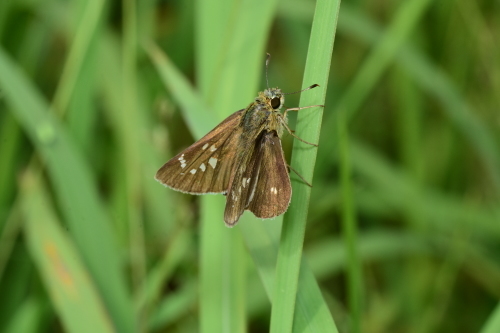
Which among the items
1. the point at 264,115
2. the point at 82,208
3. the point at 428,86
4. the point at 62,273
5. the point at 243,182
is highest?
the point at 428,86

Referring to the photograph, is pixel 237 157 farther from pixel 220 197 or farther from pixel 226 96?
pixel 226 96

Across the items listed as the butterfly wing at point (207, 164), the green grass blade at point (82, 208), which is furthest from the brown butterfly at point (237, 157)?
the green grass blade at point (82, 208)

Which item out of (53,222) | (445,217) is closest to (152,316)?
(53,222)

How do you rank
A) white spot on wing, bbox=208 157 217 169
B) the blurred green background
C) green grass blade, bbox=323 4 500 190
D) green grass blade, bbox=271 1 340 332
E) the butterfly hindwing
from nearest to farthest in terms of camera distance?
green grass blade, bbox=271 1 340 332
the butterfly hindwing
white spot on wing, bbox=208 157 217 169
the blurred green background
green grass blade, bbox=323 4 500 190

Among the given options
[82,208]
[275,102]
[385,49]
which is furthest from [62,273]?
[385,49]

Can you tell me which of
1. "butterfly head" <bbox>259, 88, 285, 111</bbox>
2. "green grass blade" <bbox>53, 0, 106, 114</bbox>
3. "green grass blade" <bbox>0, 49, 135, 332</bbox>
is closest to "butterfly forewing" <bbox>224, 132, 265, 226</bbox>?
"butterfly head" <bbox>259, 88, 285, 111</bbox>

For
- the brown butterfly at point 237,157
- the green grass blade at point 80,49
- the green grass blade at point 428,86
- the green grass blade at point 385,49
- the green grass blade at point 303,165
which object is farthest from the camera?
the green grass blade at point 428,86

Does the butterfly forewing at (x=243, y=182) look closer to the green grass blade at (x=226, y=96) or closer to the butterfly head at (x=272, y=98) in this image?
the butterfly head at (x=272, y=98)

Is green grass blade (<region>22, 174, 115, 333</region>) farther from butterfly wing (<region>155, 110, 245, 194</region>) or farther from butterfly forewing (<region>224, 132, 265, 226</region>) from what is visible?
butterfly forewing (<region>224, 132, 265, 226</region>)
